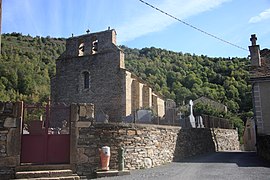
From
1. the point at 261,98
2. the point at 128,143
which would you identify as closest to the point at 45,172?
the point at 128,143

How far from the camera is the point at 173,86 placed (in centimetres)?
7712

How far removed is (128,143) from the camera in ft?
38.7

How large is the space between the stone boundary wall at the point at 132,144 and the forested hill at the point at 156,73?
38.2 meters

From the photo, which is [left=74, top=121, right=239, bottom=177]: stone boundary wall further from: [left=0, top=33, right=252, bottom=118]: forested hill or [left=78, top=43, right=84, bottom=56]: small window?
[left=0, top=33, right=252, bottom=118]: forested hill

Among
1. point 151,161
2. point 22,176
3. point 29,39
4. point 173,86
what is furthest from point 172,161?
point 29,39

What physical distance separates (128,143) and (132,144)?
0.81ft

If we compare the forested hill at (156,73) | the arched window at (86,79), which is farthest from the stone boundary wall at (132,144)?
the forested hill at (156,73)

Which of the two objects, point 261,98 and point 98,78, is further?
point 98,78

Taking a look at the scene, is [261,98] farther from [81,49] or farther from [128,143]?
[81,49]

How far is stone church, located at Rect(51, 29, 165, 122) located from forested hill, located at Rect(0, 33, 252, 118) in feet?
76.5

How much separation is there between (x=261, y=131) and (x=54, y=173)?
1307 cm

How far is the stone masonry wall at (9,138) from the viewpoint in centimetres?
975

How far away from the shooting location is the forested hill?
198ft

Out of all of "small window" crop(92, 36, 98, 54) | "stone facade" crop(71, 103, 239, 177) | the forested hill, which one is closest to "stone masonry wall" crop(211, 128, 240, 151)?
"stone facade" crop(71, 103, 239, 177)
